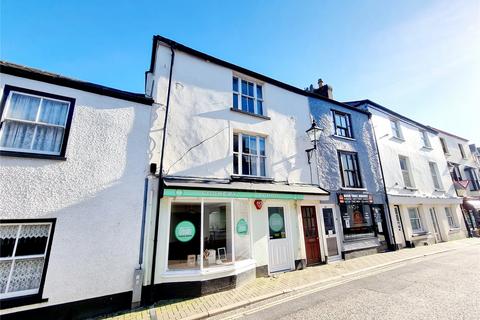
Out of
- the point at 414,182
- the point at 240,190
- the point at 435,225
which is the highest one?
the point at 414,182

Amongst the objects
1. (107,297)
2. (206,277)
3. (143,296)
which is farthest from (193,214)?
(107,297)

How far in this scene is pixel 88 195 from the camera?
574cm

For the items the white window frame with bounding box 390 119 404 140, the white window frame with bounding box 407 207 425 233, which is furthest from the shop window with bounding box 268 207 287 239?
the white window frame with bounding box 390 119 404 140

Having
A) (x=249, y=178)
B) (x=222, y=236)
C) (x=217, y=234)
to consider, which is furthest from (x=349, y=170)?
(x=217, y=234)

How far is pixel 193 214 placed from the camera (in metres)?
7.11

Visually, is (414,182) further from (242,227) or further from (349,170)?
(242,227)

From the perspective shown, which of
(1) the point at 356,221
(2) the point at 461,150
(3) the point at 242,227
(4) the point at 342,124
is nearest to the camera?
(3) the point at 242,227

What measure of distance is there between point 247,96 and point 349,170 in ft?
24.1

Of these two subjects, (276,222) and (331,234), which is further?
(331,234)

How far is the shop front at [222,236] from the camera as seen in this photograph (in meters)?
6.34

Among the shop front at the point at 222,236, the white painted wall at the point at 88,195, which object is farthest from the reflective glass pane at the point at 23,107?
the shop front at the point at 222,236

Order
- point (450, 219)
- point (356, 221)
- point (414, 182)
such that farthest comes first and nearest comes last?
point (450, 219)
point (414, 182)
point (356, 221)

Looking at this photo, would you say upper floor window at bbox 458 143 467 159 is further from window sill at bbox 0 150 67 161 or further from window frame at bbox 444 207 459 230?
window sill at bbox 0 150 67 161

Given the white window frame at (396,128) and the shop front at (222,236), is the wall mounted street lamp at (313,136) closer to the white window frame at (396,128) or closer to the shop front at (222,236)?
the shop front at (222,236)
